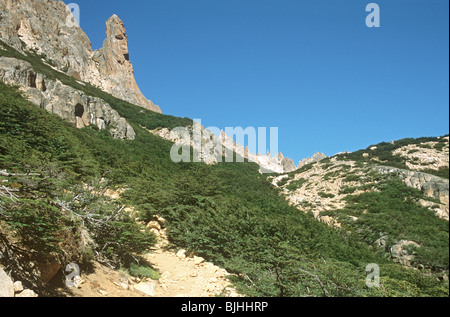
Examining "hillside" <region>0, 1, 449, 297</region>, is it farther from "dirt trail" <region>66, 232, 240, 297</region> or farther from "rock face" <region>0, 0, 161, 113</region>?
"rock face" <region>0, 0, 161, 113</region>

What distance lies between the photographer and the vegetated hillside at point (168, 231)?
4219mm

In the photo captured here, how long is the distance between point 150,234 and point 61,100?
78.9ft

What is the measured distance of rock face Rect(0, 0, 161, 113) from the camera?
46906mm

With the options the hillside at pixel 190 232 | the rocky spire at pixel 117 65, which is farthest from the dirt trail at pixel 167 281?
the rocky spire at pixel 117 65

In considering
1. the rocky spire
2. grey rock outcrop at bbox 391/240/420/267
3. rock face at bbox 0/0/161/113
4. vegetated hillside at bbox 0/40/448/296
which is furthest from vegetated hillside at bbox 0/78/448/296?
the rocky spire

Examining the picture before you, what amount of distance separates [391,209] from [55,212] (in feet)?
55.1

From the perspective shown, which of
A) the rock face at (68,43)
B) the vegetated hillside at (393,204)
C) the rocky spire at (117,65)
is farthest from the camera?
the rocky spire at (117,65)

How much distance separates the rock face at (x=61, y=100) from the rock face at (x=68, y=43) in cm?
2363

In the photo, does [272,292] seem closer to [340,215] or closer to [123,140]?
[340,215]

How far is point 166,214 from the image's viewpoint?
10227 millimetres

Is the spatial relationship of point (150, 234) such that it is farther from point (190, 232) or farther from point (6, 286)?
point (6, 286)

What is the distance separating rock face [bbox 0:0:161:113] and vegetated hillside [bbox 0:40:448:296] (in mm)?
47001

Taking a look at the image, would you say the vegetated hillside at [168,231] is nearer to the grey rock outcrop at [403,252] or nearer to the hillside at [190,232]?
the hillside at [190,232]
